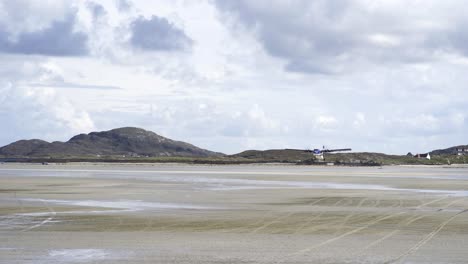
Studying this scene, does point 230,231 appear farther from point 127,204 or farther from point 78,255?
point 127,204

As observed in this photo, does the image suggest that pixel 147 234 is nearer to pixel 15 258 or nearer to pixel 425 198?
pixel 15 258

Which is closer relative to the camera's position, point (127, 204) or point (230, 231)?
point (230, 231)

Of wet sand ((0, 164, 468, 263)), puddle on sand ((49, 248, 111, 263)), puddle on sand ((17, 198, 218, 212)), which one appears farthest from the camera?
puddle on sand ((17, 198, 218, 212))

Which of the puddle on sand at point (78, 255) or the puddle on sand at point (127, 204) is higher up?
the puddle on sand at point (127, 204)

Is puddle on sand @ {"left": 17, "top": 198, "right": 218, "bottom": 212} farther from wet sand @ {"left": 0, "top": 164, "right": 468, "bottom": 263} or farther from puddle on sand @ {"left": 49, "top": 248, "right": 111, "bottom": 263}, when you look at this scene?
puddle on sand @ {"left": 49, "top": 248, "right": 111, "bottom": 263}

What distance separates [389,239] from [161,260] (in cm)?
773

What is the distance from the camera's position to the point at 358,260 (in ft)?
57.4

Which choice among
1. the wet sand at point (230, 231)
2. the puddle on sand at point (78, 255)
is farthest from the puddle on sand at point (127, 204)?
the puddle on sand at point (78, 255)

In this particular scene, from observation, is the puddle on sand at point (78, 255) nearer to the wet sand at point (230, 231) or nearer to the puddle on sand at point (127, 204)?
the wet sand at point (230, 231)

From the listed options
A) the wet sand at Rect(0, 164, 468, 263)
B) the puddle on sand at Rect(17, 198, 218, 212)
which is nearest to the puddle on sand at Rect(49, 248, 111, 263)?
the wet sand at Rect(0, 164, 468, 263)

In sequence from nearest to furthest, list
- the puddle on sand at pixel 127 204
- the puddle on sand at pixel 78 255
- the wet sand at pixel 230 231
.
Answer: the puddle on sand at pixel 78 255, the wet sand at pixel 230 231, the puddle on sand at pixel 127 204

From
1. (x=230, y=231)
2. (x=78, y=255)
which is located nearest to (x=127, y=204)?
(x=230, y=231)

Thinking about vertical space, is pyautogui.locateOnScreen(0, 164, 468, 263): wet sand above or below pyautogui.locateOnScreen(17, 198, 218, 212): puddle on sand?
below

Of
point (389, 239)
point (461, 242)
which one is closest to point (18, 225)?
point (389, 239)
